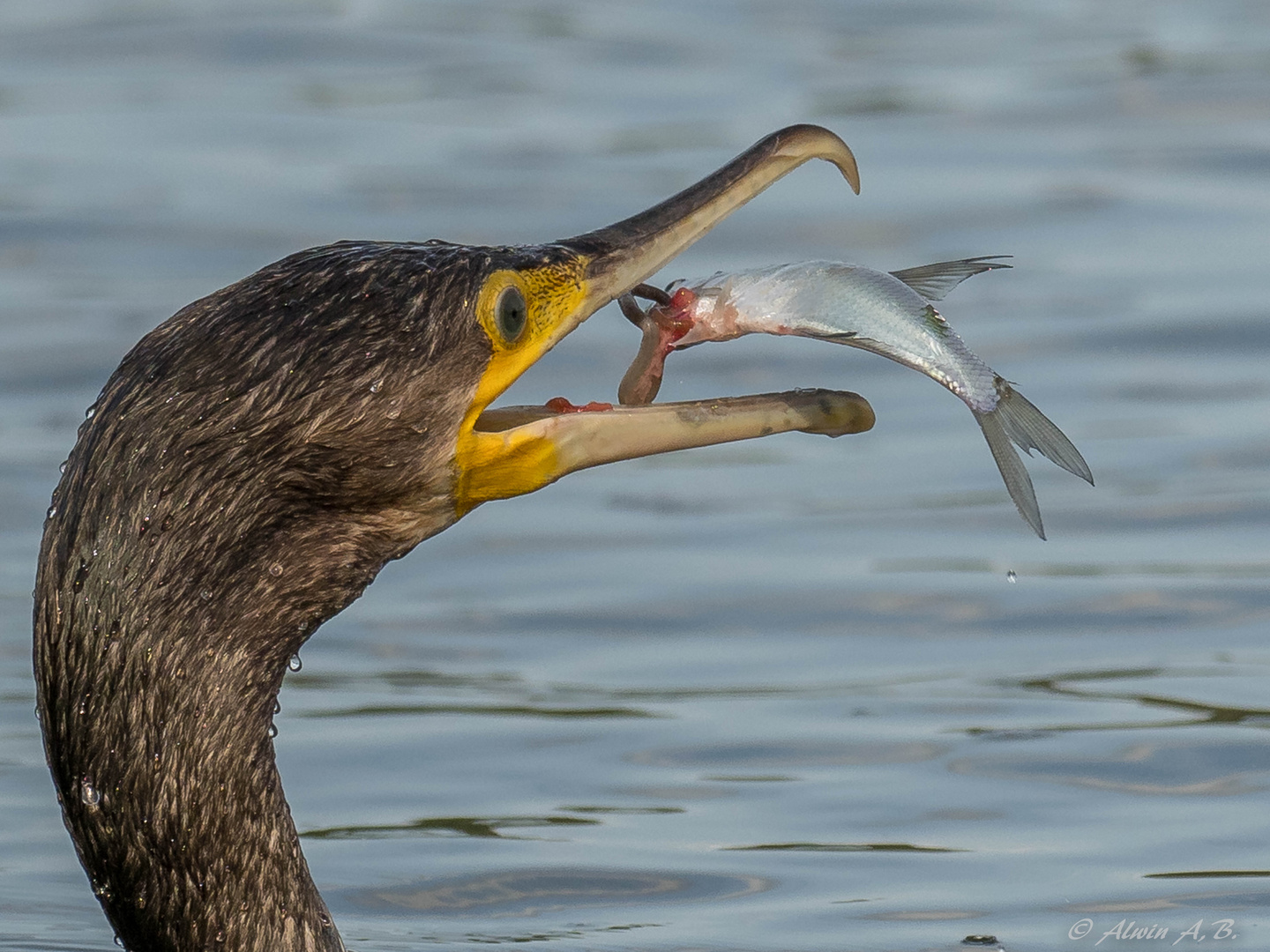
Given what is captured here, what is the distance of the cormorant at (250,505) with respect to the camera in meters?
4.43

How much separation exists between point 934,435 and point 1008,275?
1727 mm

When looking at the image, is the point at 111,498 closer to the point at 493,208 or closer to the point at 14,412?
the point at 14,412

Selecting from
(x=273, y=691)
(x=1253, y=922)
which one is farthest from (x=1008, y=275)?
(x=273, y=691)

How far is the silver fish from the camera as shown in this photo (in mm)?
5336

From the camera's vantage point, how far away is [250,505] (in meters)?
4.52

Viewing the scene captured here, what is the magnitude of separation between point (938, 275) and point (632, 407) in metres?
0.86

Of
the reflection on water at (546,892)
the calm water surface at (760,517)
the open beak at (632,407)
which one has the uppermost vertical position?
the open beak at (632,407)

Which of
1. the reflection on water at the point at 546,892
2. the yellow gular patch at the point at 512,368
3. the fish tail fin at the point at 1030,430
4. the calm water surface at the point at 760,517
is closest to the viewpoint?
the yellow gular patch at the point at 512,368

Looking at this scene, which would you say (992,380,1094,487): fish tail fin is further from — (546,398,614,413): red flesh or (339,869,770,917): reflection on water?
(339,869,770,917): reflection on water

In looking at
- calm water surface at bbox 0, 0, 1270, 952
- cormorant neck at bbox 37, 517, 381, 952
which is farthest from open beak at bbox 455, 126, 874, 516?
calm water surface at bbox 0, 0, 1270, 952

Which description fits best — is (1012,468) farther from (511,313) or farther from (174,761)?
(174,761)

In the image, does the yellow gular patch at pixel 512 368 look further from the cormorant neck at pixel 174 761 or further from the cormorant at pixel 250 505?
the cormorant neck at pixel 174 761

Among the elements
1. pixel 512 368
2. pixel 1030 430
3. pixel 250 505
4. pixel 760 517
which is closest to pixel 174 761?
pixel 250 505

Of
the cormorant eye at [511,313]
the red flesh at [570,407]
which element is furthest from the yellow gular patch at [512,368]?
the red flesh at [570,407]
